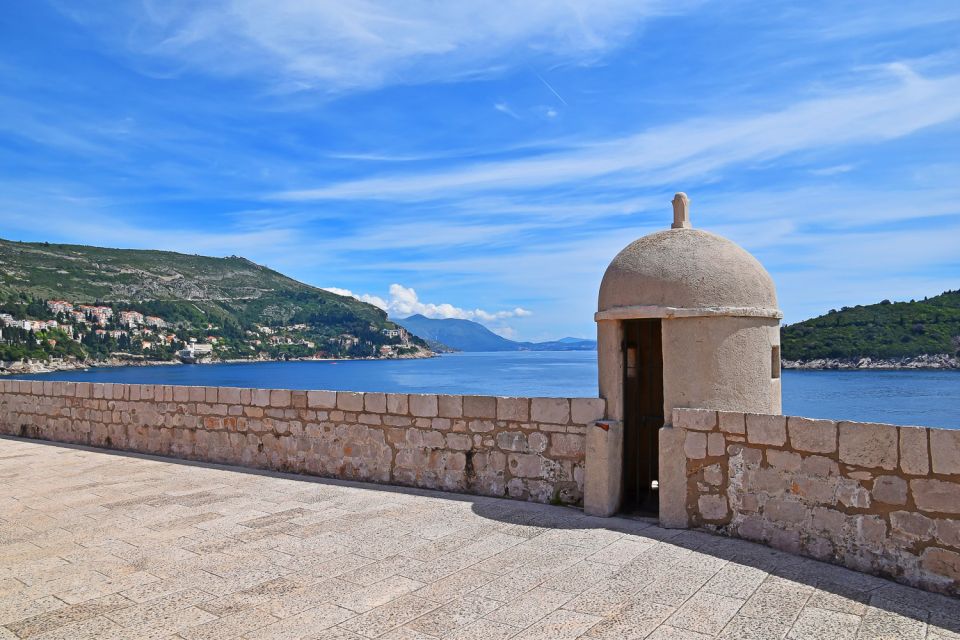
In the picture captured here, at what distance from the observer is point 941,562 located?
4.21 metres

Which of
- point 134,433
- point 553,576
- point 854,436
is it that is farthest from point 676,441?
point 134,433

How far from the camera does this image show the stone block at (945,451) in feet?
13.7

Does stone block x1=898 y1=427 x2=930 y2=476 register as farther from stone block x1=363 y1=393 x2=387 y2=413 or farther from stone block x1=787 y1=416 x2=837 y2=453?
stone block x1=363 y1=393 x2=387 y2=413

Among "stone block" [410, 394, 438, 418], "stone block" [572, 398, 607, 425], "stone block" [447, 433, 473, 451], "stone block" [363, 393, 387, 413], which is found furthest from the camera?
"stone block" [363, 393, 387, 413]

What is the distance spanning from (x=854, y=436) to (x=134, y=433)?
34.5ft

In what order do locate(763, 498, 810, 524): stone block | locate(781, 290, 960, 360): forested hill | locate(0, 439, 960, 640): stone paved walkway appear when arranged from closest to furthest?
locate(0, 439, 960, 640): stone paved walkway
locate(763, 498, 810, 524): stone block
locate(781, 290, 960, 360): forested hill

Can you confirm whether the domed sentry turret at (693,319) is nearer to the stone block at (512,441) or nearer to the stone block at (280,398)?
the stone block at (512,441)

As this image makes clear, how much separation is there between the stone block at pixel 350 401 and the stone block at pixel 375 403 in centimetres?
8

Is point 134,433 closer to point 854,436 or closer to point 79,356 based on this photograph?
point 854,436

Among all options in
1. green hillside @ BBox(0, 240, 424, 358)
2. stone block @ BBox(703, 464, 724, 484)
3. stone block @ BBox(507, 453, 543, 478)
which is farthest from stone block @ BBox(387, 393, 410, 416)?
green hillside @ BBox(0, 240, 424, 358)

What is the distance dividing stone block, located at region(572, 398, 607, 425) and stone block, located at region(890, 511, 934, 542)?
262 centimetres

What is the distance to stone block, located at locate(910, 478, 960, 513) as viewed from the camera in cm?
417

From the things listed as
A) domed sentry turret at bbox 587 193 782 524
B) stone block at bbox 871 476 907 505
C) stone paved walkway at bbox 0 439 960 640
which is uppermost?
domed sentry turret at bbox 587 193 782 524

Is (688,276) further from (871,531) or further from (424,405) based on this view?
(424,405)
